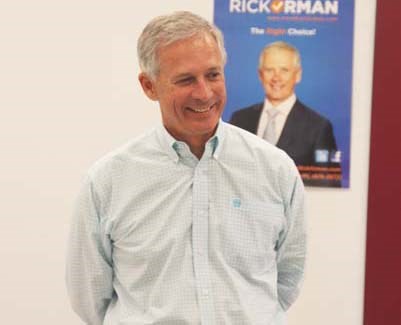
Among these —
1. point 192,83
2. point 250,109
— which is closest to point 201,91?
point 192,83

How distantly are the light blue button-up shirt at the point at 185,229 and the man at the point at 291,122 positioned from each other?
0.77 meters

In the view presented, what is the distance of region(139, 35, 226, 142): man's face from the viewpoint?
151 centimetres

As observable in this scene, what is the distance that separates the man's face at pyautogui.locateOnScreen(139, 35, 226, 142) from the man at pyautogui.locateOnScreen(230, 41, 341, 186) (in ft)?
3.05

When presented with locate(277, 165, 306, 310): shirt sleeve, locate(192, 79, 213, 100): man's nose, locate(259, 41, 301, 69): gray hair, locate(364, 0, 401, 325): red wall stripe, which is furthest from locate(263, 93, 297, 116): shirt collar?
locate(192, 79, 213, 100): man's nose

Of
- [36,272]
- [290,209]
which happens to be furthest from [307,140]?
[36,272]

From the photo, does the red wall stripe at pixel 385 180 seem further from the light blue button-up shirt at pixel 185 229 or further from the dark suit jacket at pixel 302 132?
the light blue button-up shirt at pixel 185 229

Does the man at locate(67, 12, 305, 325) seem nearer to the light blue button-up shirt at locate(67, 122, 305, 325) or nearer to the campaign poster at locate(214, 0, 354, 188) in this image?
the light blue button-up shirt at locate(67, 122, 305, 325)

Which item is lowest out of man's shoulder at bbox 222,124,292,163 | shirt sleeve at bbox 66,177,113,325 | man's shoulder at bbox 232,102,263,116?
shirt sleeve at bbox 66,177,113,325

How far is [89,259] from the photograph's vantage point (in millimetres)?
1682

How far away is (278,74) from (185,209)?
41.0 inches

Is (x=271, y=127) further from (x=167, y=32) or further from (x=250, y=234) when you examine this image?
(x=167, y=32)

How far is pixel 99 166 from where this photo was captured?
1.65 metres

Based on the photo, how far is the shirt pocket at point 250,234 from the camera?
5.21 ft

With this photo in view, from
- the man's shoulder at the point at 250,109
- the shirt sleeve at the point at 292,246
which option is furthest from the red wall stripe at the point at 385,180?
the shirt sleeve at the point at 292,246
